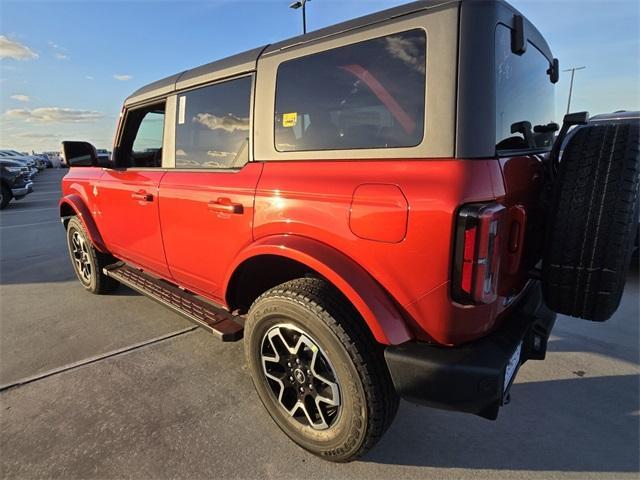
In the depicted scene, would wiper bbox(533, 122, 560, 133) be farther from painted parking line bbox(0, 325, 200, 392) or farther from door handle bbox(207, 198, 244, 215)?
painted parking line bbox(0, 325, 200, 392)

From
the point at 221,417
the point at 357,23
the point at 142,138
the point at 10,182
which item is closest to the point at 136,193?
the point at 142,138

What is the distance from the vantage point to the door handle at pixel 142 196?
295cm

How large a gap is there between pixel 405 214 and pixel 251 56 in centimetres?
147

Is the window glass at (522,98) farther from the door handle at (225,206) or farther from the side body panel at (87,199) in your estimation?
the side body panel at (87,199)

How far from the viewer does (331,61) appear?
6.27 feet

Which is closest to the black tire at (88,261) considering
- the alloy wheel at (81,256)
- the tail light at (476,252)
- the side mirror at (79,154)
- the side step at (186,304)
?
the alloy wheel at (81,256)

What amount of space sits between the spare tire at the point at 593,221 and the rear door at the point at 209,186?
1.50 meters

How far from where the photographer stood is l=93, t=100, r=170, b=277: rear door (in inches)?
119

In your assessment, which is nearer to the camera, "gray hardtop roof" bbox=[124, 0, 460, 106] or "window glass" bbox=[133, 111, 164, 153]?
"gray hardtop roof" bbox=[124, 0, 460, 106]

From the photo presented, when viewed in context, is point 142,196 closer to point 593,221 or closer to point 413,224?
point 413,224

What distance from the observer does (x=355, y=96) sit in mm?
1821

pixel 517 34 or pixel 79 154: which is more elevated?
pixel 517 34

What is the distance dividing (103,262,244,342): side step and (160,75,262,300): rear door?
0.13m

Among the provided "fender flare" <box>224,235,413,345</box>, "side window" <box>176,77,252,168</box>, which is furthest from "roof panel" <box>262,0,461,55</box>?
"fender flare" <box>224,235,413,345</box>
